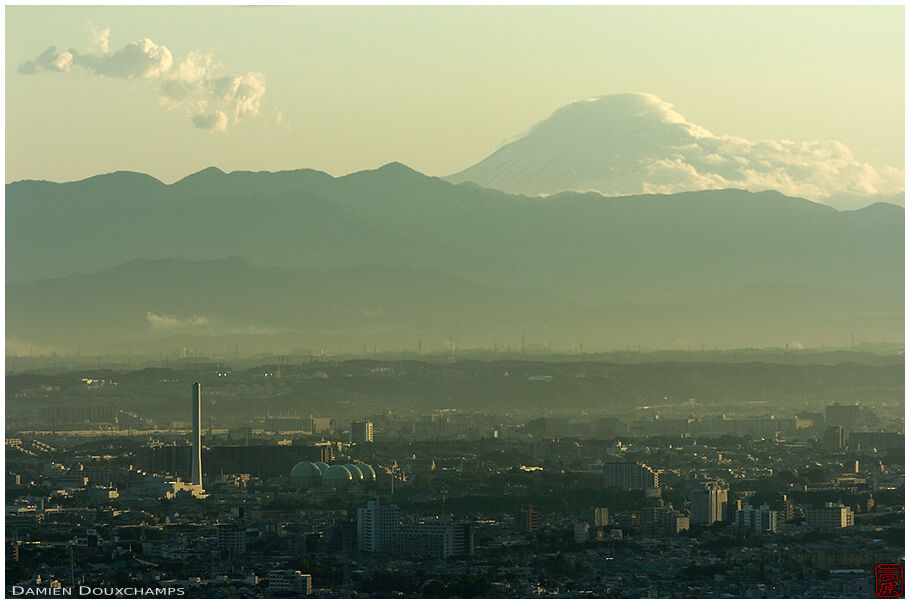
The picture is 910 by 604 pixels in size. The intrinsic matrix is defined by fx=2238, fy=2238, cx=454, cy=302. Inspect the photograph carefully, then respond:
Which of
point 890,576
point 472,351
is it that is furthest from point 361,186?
point 890,576

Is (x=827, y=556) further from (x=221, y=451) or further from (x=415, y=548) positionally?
(x=221, y=451)

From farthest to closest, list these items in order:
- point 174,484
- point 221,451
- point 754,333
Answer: point 754,333 < point 221,451 < point 174,484

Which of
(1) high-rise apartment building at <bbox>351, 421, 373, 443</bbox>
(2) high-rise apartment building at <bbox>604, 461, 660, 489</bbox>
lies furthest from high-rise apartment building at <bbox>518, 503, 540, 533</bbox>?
(1) high-rise apartment building at <bbox>351, 421, 373, 443</bbox>

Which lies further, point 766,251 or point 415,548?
point 766,251

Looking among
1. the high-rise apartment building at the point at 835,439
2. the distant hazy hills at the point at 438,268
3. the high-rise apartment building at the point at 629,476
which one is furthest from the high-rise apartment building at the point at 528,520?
the distant hazy hills at the point at 438,268

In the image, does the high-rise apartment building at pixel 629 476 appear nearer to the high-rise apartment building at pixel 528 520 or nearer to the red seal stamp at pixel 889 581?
the high-rise apartment building at pixel 528 520

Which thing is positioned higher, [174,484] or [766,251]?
[766,251]
